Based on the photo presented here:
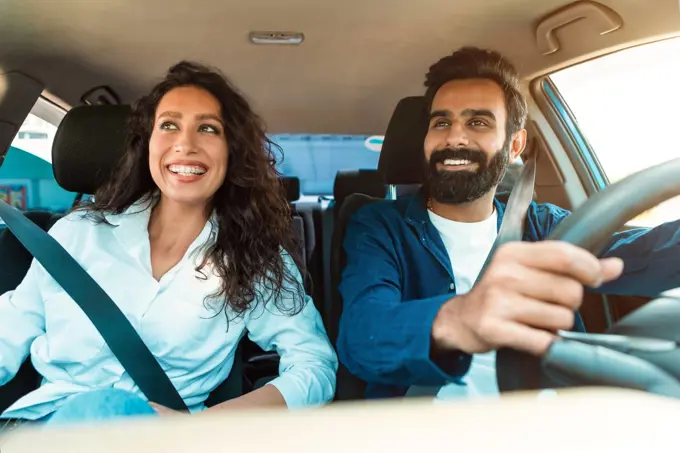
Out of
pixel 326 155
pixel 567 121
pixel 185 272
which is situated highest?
pixel 567 121

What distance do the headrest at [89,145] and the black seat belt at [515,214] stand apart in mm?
809

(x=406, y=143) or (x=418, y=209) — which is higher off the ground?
(x=406, y=143)

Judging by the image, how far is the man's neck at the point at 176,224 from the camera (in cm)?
133

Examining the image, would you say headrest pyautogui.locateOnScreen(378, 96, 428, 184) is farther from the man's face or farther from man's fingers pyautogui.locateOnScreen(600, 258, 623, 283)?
man's fingers pyautogui.locateOnScreen(600, 258, 623, 283)

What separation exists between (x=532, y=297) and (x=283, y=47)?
76 centimetres

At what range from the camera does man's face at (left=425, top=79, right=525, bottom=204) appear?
113cm

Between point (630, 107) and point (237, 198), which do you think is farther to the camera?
point (237, 198)

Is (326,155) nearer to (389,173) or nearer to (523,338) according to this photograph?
(389,173)

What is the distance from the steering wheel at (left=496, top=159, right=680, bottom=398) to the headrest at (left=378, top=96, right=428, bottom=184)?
0.36 meters

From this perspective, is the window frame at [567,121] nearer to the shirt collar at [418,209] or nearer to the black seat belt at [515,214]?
the black seat belt at [515,214]

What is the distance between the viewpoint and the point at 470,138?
3.71ft

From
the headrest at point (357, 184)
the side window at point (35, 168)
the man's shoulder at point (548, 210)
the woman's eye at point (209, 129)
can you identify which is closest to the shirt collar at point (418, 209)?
the headrest at point (357, 184)

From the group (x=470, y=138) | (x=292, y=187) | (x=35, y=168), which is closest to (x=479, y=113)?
(x=470, y=138)

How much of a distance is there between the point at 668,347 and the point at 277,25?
93 cm
